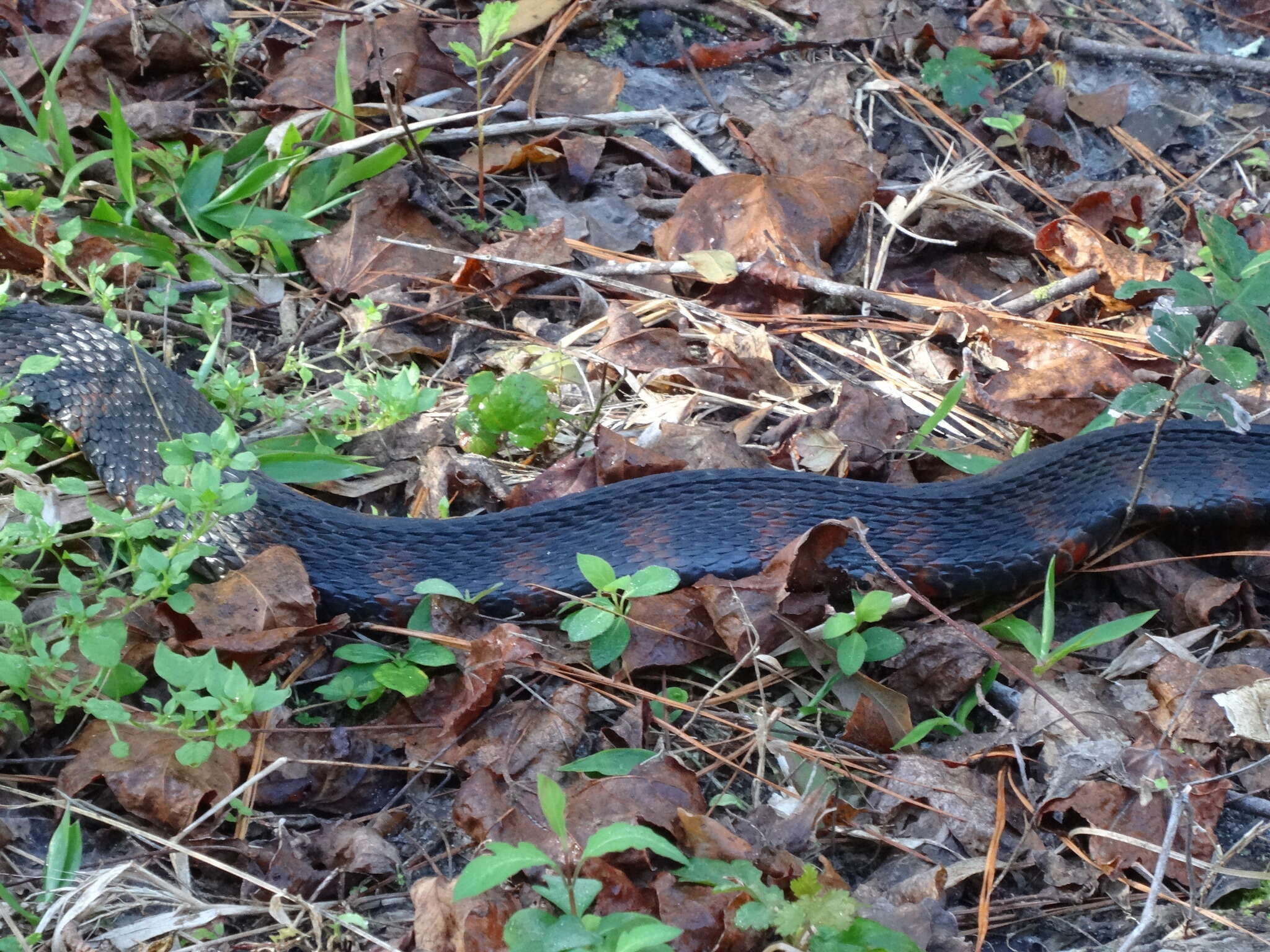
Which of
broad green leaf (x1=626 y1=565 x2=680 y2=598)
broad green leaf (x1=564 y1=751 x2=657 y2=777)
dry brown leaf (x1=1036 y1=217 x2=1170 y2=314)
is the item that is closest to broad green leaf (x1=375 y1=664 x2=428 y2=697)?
broad green leaf (x1=564 y1=751 x2=657 y2=777)

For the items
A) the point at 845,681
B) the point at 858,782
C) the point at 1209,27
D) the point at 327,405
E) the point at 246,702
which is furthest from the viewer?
the point at 1209,27

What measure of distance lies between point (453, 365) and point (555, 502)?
3.32 feet

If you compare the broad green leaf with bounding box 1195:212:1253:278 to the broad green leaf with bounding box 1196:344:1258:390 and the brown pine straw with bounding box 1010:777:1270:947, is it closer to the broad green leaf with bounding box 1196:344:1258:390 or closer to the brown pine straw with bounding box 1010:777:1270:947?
the broad green leaf with bounding box 1196:344:1258:390

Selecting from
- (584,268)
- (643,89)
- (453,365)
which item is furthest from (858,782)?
(643,89)

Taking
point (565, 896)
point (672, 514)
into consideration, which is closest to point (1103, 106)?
point (672, 514)

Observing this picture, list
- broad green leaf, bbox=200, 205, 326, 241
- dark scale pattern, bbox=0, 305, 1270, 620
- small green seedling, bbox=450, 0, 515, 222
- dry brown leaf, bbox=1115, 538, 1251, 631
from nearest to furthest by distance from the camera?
dark scale pattern, bbox=0, 305, 1270, 620, dry brown leaf, bbox=1115, 538, 1251, 631, broad green leaf, bbox=200, 205, 326, 241, small green seedling, bbox=450, 0, 515, 222

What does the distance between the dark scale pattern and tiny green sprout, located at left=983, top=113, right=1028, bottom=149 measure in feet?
6.69

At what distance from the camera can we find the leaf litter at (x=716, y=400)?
2.19m

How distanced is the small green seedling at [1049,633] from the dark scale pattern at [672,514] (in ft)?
0.35

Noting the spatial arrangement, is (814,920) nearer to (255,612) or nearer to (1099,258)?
(255,612)

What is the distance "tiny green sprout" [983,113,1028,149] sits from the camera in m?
4.61

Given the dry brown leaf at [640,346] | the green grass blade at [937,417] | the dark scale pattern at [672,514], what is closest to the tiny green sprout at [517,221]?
the dry brown leaf at [640,346]

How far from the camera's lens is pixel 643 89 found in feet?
15.5

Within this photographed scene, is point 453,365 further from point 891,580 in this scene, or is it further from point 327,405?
point 891,580
